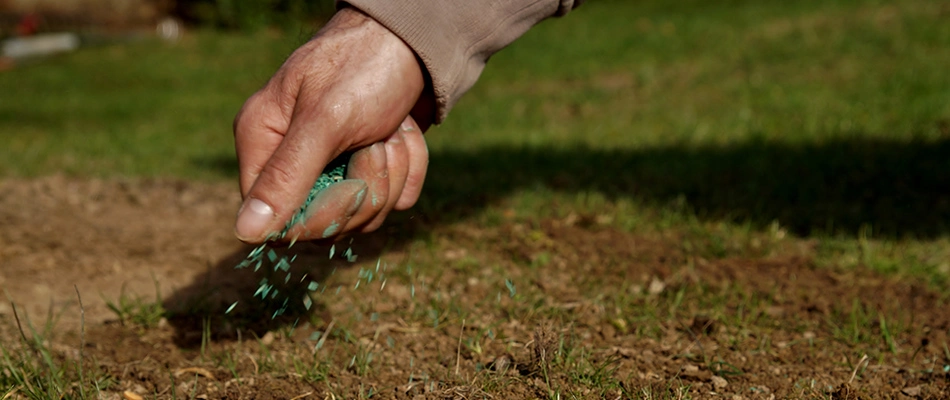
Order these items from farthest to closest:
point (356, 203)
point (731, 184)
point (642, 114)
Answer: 1. point (642, 114)
2. point (731, 184)
3. point (356, 203)

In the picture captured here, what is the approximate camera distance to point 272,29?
523 inches

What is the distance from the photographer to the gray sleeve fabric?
6.44ft

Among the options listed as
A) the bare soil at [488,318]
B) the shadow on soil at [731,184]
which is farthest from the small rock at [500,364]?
the shadow on soil at [731,184]

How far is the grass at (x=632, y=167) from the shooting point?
8.03 feet

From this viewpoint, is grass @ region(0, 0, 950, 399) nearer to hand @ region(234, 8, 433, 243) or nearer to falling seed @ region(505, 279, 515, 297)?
falling seed @ region(505, 279, 515, 297)

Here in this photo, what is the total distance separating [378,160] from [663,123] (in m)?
4.25

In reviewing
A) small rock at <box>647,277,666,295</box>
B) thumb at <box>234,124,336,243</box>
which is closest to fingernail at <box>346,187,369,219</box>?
thumb at <box>234,124,336,243</box>

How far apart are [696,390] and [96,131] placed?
6.50 meters

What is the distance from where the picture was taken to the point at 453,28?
2.06 m

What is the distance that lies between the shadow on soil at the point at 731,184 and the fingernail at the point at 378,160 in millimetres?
884

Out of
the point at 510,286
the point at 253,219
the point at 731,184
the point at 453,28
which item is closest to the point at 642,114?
the point at 731,184

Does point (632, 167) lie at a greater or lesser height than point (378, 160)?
lesser

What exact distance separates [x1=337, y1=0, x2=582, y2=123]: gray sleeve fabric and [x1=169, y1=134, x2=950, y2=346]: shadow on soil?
1043mm

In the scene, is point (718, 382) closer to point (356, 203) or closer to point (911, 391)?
point (911, 391)
